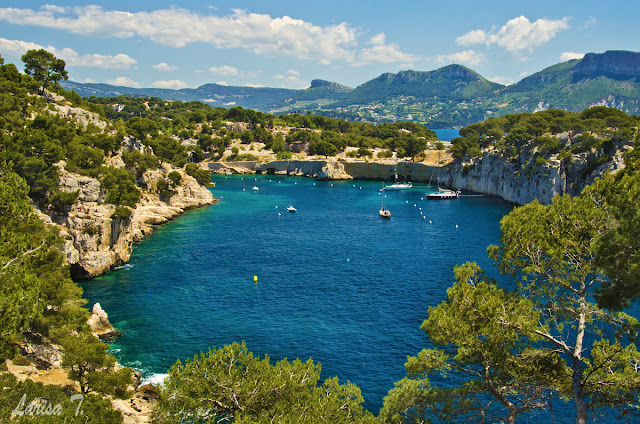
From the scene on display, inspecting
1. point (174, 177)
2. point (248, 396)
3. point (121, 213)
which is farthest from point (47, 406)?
point (174, 177)

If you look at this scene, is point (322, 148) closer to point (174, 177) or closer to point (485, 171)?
point (485, 171)

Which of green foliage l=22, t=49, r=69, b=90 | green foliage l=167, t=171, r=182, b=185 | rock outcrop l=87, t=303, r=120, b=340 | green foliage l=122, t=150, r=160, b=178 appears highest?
green foliage l=22, t=49, r=69, b=90

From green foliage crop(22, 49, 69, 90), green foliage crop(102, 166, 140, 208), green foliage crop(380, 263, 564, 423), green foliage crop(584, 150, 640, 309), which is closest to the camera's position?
green foliage crop(584, 150, 640, 309)

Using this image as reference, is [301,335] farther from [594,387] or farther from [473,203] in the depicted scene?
[473,203]

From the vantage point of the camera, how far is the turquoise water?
3841 centimetres

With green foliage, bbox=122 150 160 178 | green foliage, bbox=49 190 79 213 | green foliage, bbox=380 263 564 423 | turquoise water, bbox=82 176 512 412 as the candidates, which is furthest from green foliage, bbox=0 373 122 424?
green foliage, bbox=122 150 160 178

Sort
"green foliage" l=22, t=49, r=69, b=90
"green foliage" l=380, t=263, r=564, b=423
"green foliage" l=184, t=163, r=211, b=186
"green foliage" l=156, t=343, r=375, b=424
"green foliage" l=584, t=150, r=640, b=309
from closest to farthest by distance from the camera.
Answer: "green foliage" l=584, t=150, r=640, b=309
"green foliage" l=156, t=343, r=375, b=424
"green foliage" l=380, t=263, r=564, b=423
"green foliage" l=22, t=49, r=69, b=90
"green foliage" l=184, t=163, r=211, b=186

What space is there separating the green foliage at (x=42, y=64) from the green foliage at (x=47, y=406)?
84.7m

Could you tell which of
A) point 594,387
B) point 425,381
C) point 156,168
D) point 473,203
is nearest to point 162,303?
point 425,381

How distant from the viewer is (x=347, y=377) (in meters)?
34.4

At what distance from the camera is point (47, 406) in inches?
719

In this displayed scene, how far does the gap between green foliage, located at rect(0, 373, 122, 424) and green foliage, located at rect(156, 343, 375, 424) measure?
256 centimetres

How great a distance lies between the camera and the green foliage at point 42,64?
8856 cm

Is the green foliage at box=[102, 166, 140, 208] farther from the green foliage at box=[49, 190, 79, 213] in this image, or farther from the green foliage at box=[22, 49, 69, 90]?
the green foliage at box=[22, 49, 69, 90]
